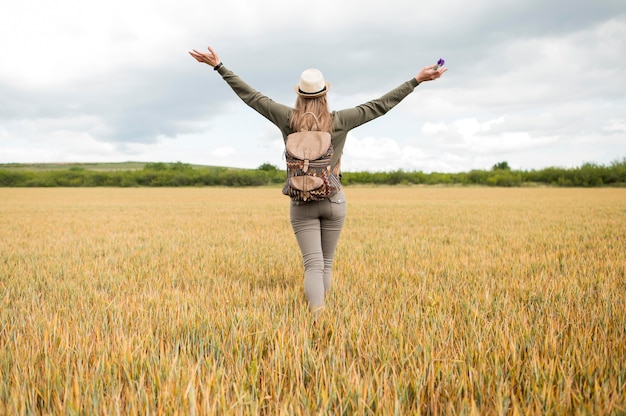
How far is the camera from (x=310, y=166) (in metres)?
3.70

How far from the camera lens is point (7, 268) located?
6.75 meters

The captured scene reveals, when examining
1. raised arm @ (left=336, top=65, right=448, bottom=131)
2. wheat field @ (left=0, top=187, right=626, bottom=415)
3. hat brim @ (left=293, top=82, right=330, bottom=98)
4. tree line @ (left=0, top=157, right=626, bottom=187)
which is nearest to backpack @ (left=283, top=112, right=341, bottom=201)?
hat brim @ (left=293, top=82, right=330, bottom=98)

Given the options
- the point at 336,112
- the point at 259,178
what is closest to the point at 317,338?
the point at 336,112

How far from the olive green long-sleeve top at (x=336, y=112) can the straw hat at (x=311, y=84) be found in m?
0.29

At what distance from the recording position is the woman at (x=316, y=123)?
380 cm

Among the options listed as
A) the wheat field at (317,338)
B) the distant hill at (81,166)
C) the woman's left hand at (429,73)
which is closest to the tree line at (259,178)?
the distant hill at (81,166)

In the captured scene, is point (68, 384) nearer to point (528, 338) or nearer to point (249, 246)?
point (528, 338)

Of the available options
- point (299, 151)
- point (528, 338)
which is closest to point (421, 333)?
point (528, 338)

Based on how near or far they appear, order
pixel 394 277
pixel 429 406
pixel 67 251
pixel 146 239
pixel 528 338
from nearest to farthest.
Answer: pixel 429 406 < pixel 528 338 < pixel 394 277 < pixel 67 251 < pixel 146 239

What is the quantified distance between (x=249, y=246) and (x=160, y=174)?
80.5m

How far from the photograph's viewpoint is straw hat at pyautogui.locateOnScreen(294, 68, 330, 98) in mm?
3602

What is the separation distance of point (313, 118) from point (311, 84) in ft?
1.00

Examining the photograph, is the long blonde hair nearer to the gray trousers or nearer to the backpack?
the backpack

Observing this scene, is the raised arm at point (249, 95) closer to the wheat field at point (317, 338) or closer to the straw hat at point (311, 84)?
the straw hat at point (311, 84)
